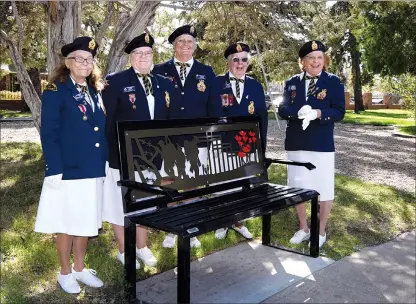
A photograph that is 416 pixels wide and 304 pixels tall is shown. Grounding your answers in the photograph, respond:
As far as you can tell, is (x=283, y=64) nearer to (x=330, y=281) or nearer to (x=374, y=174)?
(x=374, y=174)

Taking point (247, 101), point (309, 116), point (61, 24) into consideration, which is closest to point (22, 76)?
point (61, 24)

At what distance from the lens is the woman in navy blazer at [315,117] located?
4410 millimetres

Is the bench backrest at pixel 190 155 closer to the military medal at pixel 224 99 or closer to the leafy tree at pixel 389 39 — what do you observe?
the military medal at pixel 224 99

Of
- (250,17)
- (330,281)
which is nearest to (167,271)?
(330,281)

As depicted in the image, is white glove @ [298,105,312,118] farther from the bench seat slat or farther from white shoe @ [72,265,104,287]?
white shoe @ [72,265,104,287]

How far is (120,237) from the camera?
156 inches

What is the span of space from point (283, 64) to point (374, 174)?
2.79 meters

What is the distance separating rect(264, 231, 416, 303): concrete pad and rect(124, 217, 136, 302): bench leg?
939 mm

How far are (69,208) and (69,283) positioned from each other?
58cm

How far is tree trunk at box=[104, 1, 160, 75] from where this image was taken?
5610mm

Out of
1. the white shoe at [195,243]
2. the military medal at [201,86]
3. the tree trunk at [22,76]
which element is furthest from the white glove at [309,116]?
the tree trunk at [22,76]

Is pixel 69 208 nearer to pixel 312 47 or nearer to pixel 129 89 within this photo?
pixel 129 89

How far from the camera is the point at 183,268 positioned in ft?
9.68

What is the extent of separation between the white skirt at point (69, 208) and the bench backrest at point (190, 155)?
0.25m
